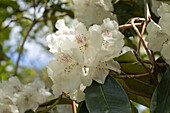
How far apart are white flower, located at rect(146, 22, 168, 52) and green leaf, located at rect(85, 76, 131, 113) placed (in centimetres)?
20

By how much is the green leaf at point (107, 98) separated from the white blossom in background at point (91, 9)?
1.27ft

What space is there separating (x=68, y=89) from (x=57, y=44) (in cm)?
14

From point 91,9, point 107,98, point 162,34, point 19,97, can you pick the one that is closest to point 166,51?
point 162,34

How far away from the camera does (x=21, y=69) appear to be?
3.58m

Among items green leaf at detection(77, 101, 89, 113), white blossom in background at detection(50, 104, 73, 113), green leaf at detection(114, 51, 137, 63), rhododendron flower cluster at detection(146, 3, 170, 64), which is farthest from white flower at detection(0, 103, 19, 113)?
rhododendron flower cluster at detection(146, 3, 170, 64)

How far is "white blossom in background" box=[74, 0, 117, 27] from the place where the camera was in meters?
1.18

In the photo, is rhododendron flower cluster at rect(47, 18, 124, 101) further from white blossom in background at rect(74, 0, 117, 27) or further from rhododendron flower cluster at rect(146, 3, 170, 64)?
white blossom in background at rect(74, 0, 117, 27)

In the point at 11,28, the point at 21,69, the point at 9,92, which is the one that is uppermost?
the point at 9,92

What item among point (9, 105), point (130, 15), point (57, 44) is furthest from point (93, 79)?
point (130, 15)

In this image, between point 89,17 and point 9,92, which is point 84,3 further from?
point 9,92

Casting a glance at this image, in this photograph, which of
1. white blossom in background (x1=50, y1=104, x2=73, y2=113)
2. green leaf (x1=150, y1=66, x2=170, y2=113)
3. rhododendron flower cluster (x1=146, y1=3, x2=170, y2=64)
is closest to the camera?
green leaf (x1=150, y1=66, x2=170, y2=113)

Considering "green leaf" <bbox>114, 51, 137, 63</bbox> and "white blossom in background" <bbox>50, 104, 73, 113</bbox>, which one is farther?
"white blossom in background" <bbox>50, 104, 73, 113</bbox>

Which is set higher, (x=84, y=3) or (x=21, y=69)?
(x=84, y=3)

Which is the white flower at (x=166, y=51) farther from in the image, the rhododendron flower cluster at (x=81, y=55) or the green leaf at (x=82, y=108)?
the green leaf at (x=82, y=108)
